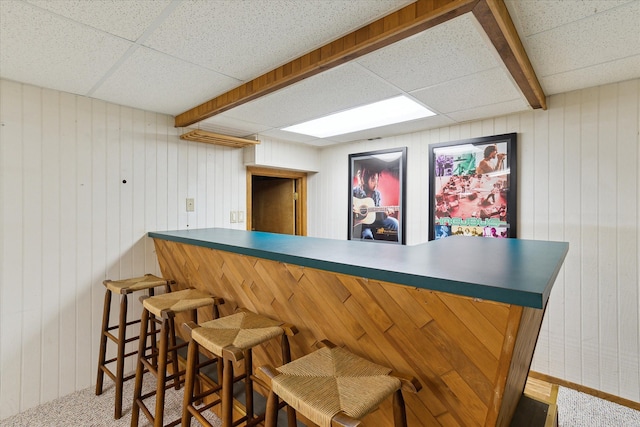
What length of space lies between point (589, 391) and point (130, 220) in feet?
11.9

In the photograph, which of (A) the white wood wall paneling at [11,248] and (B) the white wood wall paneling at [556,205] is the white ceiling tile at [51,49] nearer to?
(A) the white wood wall paneling at [11,248]

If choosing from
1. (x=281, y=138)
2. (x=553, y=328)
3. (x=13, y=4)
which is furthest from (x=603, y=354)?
(x=13, y=4)

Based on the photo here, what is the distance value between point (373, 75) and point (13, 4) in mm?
1605

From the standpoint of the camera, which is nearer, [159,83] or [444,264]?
[444,264]

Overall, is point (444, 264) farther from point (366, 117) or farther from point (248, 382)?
point (366, 117)

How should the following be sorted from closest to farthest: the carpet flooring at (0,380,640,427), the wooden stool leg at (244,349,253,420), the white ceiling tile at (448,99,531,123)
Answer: the wooden stool leg at (244,349,253,420) → the carpet flooring at (0,380,640,427) → the white ceiling tile at (448,99,531,123)

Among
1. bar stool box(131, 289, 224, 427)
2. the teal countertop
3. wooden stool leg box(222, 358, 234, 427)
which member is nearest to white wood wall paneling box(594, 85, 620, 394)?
the teal countertop

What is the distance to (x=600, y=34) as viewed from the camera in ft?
4.75

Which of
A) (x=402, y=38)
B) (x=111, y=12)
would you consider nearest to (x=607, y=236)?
(x=402, y=38)

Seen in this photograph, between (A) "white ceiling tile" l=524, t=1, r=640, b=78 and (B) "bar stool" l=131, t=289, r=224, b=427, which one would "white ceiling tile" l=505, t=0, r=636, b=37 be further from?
(B) "bar stool" l=131, t=289, r=224, b=427

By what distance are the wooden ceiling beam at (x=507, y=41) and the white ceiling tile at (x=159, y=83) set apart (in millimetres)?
1419

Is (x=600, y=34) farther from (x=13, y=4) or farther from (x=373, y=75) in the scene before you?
(x=13, y=4)

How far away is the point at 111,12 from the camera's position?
50.4 inches

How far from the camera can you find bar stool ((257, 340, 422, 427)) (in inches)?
34.9
